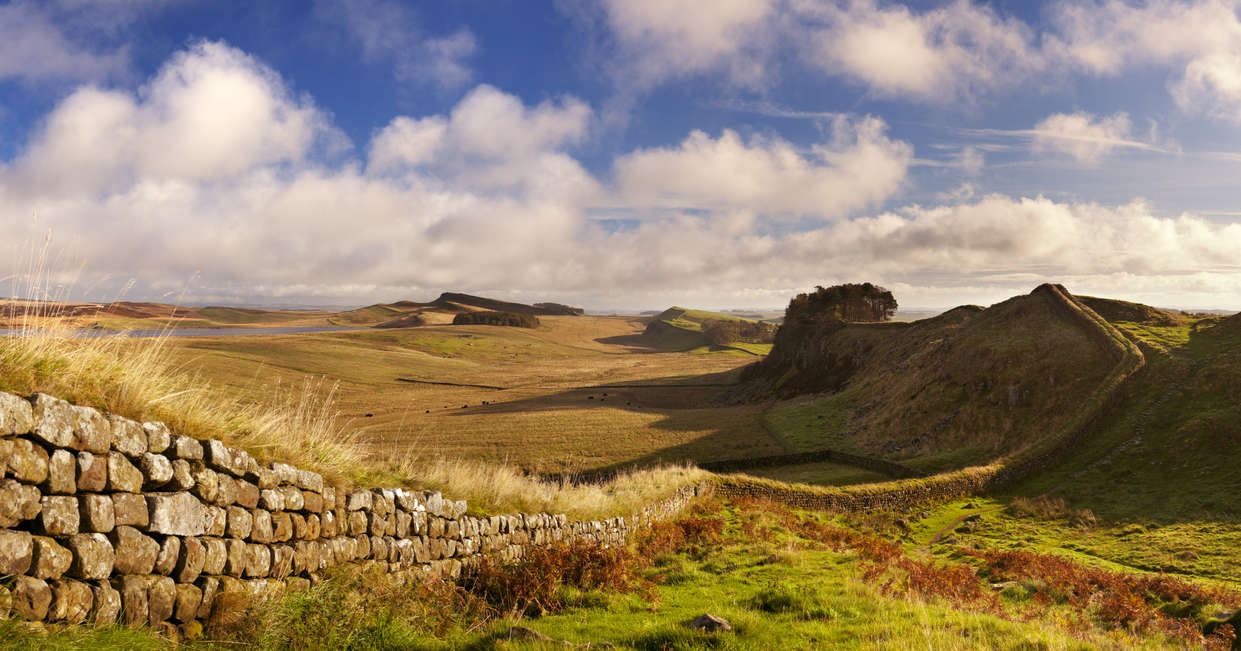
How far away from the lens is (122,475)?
251 inches

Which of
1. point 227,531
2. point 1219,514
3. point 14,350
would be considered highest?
point 14,350

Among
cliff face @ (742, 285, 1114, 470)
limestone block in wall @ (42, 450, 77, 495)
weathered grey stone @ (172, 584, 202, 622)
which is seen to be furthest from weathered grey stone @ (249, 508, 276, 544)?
cliff face @ (742, 285, 1114, 470)

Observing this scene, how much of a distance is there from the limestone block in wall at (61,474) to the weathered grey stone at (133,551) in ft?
2.34

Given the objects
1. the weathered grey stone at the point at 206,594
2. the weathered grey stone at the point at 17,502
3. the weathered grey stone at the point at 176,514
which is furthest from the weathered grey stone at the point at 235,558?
the weathered grey stone at the point at 17,502

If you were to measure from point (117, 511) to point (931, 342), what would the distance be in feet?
209

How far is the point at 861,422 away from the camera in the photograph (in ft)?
163

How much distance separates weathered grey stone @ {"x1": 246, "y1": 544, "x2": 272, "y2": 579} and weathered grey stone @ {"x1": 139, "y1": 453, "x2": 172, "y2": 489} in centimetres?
163

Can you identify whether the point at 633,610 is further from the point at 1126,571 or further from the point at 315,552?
the point at 1126,571

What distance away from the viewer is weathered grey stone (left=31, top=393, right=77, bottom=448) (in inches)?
224

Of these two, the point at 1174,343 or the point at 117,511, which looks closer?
the point at 117,511

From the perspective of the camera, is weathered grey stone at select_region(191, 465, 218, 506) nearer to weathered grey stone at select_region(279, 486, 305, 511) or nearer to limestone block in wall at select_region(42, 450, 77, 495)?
weathered grey stone at select_region(279, 486, 305, 511)

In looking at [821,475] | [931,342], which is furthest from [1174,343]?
[821,475]

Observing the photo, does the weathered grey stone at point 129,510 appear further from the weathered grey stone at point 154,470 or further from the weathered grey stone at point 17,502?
the weathered grey stone at point 17,502

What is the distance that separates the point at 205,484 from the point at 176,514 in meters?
0.51
